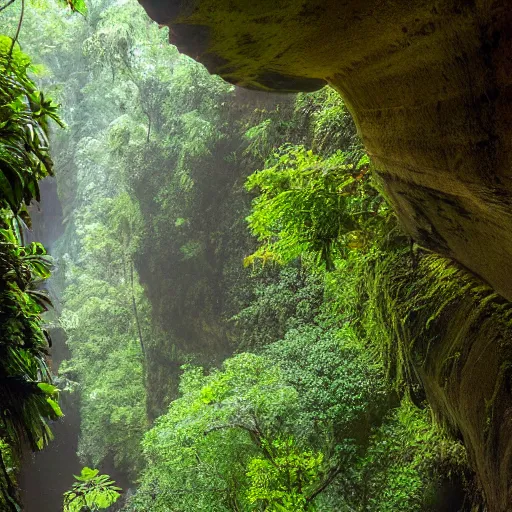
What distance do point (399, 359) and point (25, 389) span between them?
7.96ft

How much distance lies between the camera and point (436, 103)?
1.66 metres

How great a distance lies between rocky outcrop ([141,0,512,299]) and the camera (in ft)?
4.49

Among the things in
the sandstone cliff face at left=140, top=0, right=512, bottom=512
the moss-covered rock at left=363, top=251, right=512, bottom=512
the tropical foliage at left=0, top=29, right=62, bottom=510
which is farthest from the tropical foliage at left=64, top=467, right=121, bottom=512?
the sandstone cliff face at left=140, top=0, right=512, bottom=512

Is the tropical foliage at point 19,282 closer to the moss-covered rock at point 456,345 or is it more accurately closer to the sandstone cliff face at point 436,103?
the sandstone cliff face at point 436,103

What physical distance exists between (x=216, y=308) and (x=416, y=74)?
37.0ft

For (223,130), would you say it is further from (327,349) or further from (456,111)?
(456,111)

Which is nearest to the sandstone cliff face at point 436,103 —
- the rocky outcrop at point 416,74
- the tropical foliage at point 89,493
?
the rocky outcrop at point 416,74

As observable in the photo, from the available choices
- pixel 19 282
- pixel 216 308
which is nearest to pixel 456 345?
pixel 19 282

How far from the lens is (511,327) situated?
1.93 metres

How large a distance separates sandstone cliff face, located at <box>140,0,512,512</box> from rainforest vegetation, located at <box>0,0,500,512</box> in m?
0.40

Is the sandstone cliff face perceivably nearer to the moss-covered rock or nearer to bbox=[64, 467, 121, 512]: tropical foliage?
the moss-covered rock

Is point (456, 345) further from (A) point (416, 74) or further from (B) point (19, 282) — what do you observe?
(B) point (19, 282)

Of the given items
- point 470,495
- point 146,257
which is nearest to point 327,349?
point 470,495

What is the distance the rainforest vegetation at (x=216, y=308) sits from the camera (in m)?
→ 2.68
